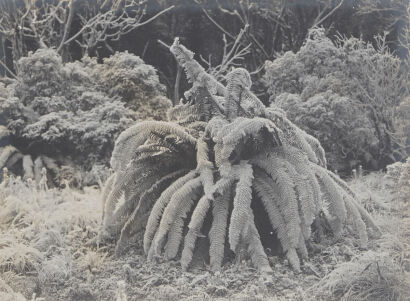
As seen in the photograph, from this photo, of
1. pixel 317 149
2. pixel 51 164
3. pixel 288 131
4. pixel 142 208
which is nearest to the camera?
pixel 288 131

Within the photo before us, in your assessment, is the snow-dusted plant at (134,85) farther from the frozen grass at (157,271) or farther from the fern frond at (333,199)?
the fern frond at (333,199)

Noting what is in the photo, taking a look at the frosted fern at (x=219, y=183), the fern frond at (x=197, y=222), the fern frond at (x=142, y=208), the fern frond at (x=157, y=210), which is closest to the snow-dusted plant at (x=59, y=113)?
the frosted fern at (x=219, y=183)

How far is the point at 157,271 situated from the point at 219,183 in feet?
2.23

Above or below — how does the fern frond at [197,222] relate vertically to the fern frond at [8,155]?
above

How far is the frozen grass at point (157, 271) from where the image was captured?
2.91 metres

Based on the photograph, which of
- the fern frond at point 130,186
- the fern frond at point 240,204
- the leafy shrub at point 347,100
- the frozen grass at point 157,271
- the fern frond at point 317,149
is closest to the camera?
the frozen grass at point 157,271

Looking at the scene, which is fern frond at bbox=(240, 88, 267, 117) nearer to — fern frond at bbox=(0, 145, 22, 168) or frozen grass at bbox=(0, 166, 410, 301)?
frozen grass at bbox=(0, 166, 410, 301)

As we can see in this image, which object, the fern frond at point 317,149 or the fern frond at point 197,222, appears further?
the fern frond at point 317,149

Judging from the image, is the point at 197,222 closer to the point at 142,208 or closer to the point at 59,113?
the point at 142,208

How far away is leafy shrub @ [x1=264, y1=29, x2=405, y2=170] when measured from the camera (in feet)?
19.5

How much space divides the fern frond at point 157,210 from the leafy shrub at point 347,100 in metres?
2.91

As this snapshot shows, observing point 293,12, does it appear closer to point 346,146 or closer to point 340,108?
point 340,108

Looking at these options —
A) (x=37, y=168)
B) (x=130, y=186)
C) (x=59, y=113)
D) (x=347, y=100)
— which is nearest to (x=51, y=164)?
(x=37, y=168)

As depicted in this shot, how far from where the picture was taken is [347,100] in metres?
6.06
